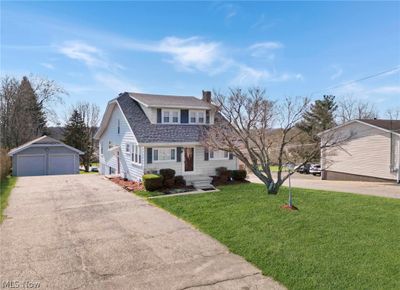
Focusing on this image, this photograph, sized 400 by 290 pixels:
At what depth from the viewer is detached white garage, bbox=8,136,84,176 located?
2736cm

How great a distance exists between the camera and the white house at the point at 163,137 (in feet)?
58.4

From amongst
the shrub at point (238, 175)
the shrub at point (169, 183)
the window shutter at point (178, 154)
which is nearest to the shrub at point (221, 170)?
the shrub at point (238, 175)

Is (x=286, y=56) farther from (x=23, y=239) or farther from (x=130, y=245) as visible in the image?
(x=23, y=239)

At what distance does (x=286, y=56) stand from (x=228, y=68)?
13.0 ft

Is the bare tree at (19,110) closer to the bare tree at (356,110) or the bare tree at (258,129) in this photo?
the bare tree at (258,129)

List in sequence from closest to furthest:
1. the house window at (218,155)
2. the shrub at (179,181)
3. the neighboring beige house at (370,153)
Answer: the shrub at (179,181) → the house window at (218,155) → the neighboring beige house at (370,153)

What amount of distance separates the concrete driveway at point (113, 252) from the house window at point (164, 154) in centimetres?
567

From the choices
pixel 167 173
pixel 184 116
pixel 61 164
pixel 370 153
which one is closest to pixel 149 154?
pixel 167 173

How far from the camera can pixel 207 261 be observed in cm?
690

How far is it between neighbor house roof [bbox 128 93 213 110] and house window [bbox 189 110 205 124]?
0.51m

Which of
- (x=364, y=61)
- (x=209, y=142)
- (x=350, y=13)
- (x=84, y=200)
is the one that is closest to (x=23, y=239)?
(x=84, y=200)

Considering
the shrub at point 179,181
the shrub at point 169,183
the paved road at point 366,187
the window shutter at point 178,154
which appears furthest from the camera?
the window shutter at point 178,154

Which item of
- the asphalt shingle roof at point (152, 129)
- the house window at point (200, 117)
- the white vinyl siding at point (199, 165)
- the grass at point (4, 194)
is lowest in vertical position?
the grass at point (4, 194)

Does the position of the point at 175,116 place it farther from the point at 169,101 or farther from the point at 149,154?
the point at 149,154
